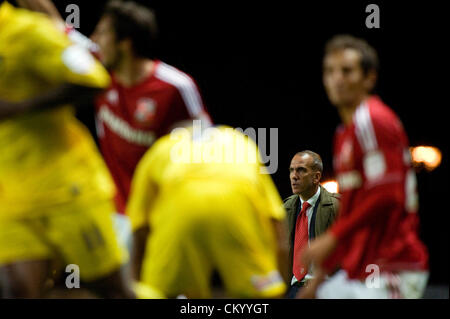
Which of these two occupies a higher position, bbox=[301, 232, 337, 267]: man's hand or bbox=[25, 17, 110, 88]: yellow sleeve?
bbox=[25, 17, 110, 88]: yellow sleeve

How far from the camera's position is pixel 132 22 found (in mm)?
3754

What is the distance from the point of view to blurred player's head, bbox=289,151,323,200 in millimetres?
6453

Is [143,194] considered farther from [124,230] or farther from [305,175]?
[305,175]

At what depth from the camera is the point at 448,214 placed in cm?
1260

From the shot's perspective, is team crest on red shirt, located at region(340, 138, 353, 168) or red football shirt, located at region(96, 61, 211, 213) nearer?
team crest on red shirt, located at region(340, 138, 353, 168)

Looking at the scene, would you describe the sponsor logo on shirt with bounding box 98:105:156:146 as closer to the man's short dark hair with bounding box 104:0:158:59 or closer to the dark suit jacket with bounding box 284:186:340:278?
the man's short dark hair with bounding box 104:0:158:59

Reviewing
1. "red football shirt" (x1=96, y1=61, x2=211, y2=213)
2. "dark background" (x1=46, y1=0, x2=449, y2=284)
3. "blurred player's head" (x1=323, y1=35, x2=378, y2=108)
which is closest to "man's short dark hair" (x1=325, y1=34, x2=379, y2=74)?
"blurred player's head" (x1=323, y1=35, x2=378, y2=108)

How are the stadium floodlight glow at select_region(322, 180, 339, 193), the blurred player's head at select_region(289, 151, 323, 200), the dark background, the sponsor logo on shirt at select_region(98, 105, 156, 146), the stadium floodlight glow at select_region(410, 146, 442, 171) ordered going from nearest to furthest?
the sponsor logo on shirt at select_region(98, 105, 156, 146), the blurred player's head at select_region(289, 151, 323, 200), the dark background, the stadium floodlight glow at select_region(322, 180, 339, 193), the stadium floodlight glow at select_region(410, 146, 442, 171)

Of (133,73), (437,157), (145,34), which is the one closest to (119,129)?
(133,73)

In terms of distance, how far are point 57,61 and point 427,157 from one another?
9826 mm

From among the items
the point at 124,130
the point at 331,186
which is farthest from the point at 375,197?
the point at 331,186

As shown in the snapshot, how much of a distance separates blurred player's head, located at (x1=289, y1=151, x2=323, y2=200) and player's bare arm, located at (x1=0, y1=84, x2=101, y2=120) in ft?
11.5

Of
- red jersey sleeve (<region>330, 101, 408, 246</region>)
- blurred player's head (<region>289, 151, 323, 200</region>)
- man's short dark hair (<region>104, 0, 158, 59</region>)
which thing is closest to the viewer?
red jersey sleeve (<region>330, 101, 408, 246</region>)

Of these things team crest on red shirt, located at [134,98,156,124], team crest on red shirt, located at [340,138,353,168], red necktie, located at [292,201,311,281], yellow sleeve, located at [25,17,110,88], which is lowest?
red necktie, located at [292,201,311,281]
